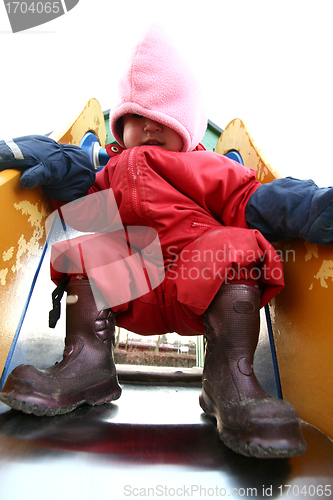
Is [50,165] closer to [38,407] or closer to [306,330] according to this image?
[38,407]

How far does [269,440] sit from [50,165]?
51 cm

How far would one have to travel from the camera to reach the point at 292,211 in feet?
1.62

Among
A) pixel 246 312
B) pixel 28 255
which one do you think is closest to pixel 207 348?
pixel 246 312

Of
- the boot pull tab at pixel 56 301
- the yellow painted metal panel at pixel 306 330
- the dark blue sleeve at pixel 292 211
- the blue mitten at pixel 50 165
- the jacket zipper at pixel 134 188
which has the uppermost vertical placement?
the blue mitten at pixel 50 165

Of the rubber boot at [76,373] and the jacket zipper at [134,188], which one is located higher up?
the jacket zipper at [134,188]

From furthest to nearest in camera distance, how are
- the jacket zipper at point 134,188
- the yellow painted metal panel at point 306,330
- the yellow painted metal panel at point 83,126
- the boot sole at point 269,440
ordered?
the yellow painted metal panel at point 83,126 → the jacket zipper at point 134,188 → the yellow painted metal panel at point 306,330 → the boot sole at point 269,440

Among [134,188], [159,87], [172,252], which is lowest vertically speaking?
[172,252]

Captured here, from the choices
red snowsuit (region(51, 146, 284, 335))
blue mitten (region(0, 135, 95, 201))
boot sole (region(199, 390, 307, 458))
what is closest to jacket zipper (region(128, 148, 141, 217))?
red snowsuit (region(51, 146, 284, 335))

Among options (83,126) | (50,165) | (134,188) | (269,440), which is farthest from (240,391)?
(83,126)

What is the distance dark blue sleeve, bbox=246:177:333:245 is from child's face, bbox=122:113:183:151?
0.19 metres

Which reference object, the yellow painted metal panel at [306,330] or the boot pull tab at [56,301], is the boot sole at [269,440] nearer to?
the yellow painted metal panel at [306,330]

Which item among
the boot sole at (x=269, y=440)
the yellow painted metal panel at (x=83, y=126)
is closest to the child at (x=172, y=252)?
the boot sole at (x=269, y=440)

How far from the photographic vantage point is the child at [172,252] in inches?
15.6

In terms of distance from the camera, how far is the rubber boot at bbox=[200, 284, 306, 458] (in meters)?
0.32
